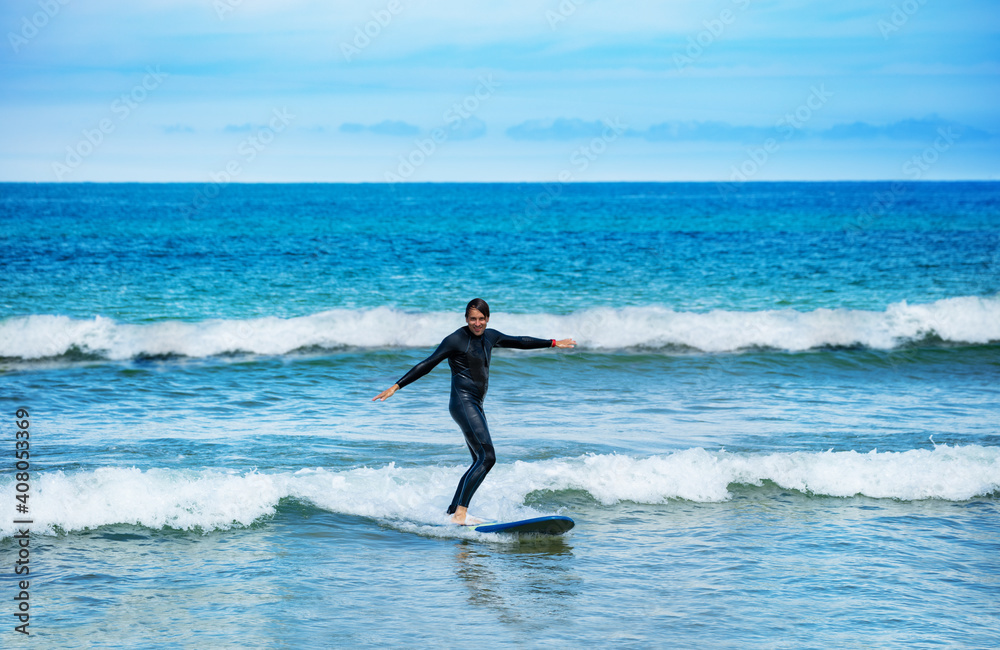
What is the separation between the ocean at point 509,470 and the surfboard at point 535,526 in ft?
0.34

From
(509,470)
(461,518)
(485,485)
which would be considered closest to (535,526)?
(461,518)

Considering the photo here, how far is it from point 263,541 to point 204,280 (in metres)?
23.2

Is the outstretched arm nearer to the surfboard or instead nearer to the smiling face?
the smiling face

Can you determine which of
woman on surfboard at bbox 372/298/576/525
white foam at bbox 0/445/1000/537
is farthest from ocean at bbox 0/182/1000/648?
woman on surfboard at bbox 372/298/576/525

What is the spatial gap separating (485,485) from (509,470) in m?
0.56

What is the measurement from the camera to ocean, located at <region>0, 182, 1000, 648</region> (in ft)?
20.6

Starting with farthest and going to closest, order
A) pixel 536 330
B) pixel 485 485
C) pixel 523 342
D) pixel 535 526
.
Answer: pixel 536 330
pixel 485 485
pixel 523 342
pixel 535 526

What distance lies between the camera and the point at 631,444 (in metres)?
11.3

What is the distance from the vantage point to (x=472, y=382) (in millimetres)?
8289

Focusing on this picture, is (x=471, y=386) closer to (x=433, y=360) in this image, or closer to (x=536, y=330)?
(x=433, y=360)

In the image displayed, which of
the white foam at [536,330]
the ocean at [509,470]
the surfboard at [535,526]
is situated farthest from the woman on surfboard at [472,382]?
the white foam at [536,330]

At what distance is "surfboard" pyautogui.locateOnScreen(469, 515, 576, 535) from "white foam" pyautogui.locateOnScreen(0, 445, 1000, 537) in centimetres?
58

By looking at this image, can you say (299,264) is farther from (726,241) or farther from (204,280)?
(726,241)

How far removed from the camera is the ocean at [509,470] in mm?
6289
